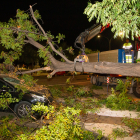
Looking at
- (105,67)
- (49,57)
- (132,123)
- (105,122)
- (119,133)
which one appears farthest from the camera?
(105,122)

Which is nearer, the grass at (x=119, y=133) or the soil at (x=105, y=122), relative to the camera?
the grass at (x=119, y=133)

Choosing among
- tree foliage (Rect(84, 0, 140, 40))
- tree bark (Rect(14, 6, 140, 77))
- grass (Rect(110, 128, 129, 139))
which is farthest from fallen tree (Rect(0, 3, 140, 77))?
grass (Rect(110, 128, 129, 139))

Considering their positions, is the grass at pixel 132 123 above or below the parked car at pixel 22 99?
below

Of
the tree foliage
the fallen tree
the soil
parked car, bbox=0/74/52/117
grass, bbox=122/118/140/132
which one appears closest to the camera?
the tree foliage

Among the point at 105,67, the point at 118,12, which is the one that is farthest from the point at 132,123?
the point at 118,12

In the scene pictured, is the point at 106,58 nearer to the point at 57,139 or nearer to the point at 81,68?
the point at 81,68

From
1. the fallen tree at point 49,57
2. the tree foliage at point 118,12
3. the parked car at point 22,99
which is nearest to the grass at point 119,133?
the fallen tree at point 49,57

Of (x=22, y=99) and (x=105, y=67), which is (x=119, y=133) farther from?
(x=22, y=99)

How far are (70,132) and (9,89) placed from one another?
338cm

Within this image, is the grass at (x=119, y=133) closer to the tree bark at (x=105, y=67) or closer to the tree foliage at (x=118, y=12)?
the tree bark at (x=105, y=67)

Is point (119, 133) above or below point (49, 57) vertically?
below

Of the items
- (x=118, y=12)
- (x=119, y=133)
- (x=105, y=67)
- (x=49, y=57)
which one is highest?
(x=118, y=12)

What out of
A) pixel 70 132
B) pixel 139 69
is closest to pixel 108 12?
pixel 139 69

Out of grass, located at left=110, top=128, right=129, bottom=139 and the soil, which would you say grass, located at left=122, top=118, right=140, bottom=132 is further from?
grass, located at left=110, top=128, right=129, bottom=139
